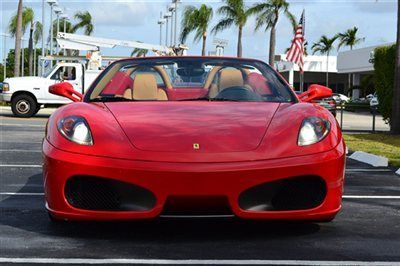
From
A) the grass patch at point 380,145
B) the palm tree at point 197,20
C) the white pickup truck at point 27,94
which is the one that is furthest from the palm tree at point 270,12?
the grass patch at point 380,145

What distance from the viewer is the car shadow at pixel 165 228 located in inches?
187

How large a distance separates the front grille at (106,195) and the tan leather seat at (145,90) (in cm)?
127

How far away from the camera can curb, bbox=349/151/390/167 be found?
994 cm

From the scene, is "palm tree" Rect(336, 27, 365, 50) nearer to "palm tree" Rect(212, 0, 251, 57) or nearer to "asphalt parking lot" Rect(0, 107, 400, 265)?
"palm tree" Rect(212, 0, 251, 57)

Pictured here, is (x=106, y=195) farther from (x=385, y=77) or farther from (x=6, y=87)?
(x=6, y=87)

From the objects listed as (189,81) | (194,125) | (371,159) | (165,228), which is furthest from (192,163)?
(371,159)

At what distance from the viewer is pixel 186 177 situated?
430 cm

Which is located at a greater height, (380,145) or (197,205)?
(197,205)

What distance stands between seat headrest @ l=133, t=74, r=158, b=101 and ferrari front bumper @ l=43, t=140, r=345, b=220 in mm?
1255

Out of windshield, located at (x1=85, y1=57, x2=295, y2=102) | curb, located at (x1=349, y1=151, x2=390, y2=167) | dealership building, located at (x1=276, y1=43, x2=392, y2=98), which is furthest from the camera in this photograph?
dealership building, located at (x1=276, y1=43, x2=392, y2=98)

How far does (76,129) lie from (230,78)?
5.35ft

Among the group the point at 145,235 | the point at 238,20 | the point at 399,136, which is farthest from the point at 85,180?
the point at 238,20

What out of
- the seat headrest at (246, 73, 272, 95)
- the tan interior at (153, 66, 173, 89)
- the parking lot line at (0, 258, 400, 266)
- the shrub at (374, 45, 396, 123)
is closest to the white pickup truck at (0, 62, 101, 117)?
the shrub at (374, 45, 396, 123)

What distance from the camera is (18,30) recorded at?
3938 centimetres
